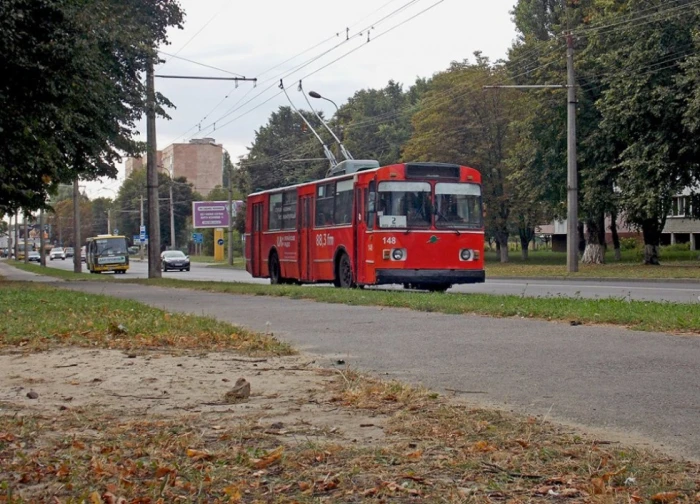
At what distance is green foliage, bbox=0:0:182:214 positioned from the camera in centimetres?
2125

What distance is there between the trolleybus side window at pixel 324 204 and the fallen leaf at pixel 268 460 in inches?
807

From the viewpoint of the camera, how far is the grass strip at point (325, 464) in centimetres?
460

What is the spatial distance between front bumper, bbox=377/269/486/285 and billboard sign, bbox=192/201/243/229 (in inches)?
2827

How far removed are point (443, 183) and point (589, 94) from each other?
24.0 m

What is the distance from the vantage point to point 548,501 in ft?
14.7

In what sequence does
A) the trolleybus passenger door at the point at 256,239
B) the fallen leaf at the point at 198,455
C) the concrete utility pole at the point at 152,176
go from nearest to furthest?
the fallen leaf at the point at 198,455
the trolleybus passenger door at the point at 256,239
the concrete utility pole at the point at 152,176

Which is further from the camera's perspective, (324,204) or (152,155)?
(152,155)

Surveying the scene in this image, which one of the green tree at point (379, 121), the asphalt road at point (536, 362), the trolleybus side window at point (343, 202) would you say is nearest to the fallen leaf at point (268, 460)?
the asphalt road at point (536, 362)

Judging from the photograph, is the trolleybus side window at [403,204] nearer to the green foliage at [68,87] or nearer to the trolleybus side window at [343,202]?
the trolleybus side window at [343,202]

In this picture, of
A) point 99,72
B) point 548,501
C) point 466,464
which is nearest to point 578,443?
point 466,464

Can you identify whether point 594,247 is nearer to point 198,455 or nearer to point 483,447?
point 483,447

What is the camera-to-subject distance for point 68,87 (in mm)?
22547

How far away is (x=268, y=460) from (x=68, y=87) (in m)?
18.9

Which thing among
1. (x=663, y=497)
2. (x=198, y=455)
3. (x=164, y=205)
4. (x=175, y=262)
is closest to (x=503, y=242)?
(x=175, y=262)
